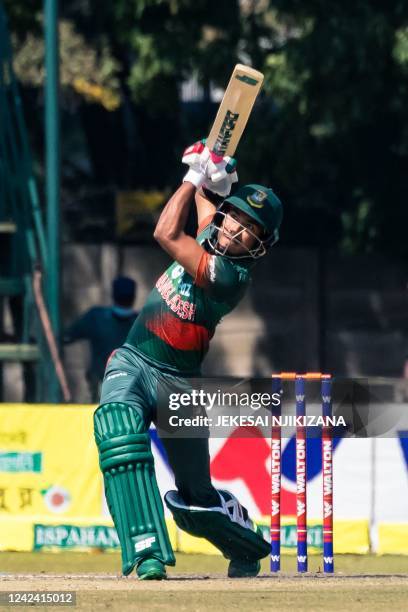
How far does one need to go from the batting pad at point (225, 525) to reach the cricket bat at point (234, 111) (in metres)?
1.94

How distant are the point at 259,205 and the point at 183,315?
2.36ft

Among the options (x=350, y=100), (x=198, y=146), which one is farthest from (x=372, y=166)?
(x=198, y=146)

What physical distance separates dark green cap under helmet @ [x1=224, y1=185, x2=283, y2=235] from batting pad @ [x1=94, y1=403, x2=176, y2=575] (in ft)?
4.02

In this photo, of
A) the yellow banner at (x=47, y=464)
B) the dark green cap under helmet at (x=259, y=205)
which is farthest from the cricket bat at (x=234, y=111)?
the yellow banner at (x=47, y=464)

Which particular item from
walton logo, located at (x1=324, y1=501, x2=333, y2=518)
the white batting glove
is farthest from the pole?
the white batting glove

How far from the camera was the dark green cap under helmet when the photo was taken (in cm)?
807

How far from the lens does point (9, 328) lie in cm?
1827

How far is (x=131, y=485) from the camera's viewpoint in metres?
8.00

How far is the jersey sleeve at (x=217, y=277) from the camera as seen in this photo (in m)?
7.89

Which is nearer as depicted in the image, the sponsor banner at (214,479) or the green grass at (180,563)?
the green grass at (180,563)

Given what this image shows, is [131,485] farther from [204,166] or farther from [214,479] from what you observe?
[214,479]

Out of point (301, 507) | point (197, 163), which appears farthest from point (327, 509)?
point (197, 163)

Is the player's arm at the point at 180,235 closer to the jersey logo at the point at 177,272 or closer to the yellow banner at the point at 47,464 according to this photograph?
the jersey logo at the point at 177,272

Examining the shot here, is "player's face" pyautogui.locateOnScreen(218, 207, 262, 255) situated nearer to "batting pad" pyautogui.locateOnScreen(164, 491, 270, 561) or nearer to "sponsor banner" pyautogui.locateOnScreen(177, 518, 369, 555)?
"batting pad" pyautogui.locateOnScreen(164, 491, 270, 561)
